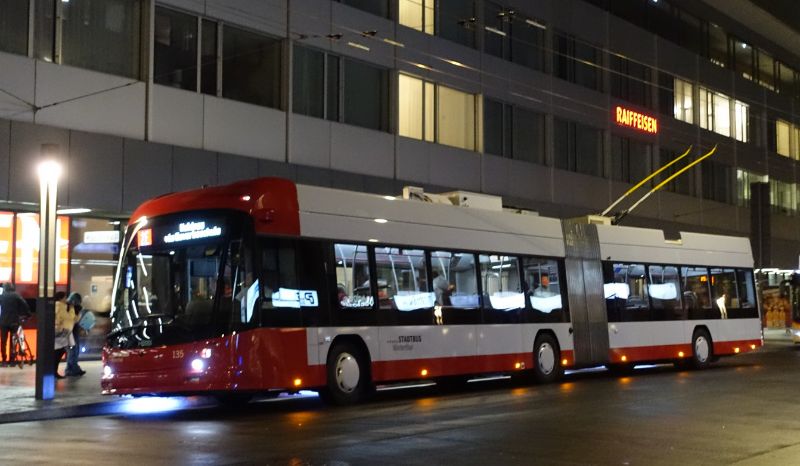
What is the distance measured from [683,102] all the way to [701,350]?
2379 cm

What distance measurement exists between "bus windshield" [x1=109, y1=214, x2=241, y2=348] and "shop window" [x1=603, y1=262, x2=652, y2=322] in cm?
1047

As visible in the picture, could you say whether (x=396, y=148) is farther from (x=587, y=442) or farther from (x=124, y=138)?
(x=587, y=442)

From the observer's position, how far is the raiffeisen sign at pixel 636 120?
40.7m

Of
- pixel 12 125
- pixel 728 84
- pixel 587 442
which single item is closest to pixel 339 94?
pixel 12 125

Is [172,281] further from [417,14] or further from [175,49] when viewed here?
[417,14]

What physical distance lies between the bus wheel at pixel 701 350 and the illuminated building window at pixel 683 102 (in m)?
22.2

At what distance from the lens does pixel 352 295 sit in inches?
621

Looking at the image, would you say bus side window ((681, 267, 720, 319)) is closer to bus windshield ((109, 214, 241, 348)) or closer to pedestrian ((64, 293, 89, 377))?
bus windshield ((109, 214, 241, 348))

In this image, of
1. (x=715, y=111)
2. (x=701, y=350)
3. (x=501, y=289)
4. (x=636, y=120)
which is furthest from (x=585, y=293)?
(x=715, y=111)

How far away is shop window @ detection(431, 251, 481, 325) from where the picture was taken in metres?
17.5

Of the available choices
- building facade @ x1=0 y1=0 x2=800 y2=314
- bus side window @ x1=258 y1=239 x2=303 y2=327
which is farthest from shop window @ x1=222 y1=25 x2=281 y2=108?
bus side window @ x1=258 y1=239 x2=303 y2=327

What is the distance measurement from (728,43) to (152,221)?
42.1 m

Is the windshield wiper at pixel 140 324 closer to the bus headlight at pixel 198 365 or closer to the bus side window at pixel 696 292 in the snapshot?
the bus headlight at pixel 198 365

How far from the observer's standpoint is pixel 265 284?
14.2 meters
